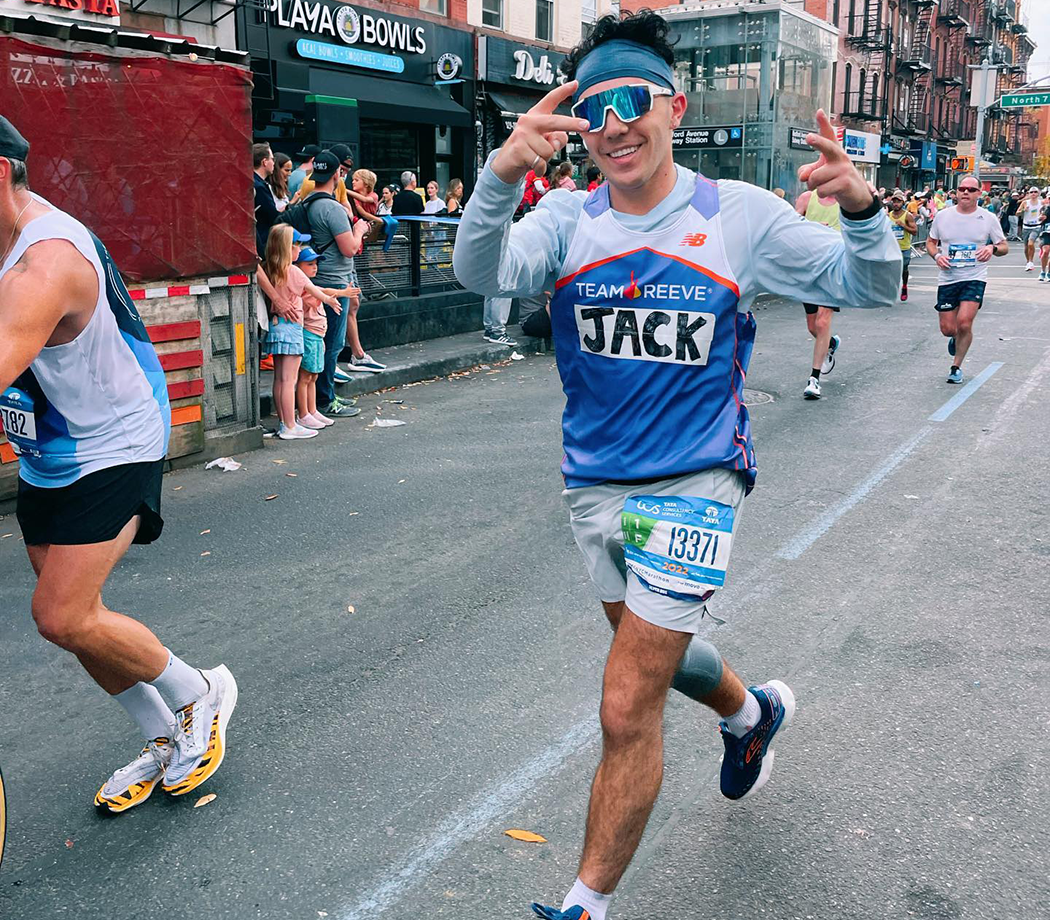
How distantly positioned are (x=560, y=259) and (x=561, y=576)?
9.50 feet

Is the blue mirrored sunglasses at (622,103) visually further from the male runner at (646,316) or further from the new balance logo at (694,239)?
the new balance logo at (694,239)

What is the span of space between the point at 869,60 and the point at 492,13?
3263 centimetres

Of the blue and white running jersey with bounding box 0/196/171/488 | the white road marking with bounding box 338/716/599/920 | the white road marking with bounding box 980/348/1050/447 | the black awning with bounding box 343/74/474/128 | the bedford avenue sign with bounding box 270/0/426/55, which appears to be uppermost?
the bedford avenue sign with bounding box 270/0/426/55

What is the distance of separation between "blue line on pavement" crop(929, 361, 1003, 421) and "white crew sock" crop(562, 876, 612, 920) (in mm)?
7630

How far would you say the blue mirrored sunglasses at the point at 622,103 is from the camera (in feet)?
8.49

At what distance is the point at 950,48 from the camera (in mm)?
65562

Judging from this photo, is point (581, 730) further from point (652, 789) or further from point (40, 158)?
point (40, 158)

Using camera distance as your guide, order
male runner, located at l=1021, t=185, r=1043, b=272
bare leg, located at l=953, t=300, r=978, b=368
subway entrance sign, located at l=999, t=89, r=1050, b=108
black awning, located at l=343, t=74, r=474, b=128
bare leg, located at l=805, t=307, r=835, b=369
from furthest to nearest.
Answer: subway entrance sign, located at l=999, t=89, r=1050, b=108 < male runner, located at l=1021, t=185, r=1043, b=272 < black awning, located at l=343, t=74, r=474, b=128 < bare leg, located at l=953, t=300, r=978, b=368 < bare leg, located at l=805, t=307, r=835, b=369

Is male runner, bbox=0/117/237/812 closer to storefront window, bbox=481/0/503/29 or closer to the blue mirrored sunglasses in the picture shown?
the blue mirrored sunglasses

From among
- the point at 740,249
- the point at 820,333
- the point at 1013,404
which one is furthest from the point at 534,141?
the point at 1013,404

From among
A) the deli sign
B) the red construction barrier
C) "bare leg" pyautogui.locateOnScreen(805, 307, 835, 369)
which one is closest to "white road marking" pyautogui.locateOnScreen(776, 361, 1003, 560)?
"bare leg" pyautogui.locateOnScreen(805, 307, 835, 369)

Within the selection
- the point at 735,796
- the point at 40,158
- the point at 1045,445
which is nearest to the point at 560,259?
the point at 735,796

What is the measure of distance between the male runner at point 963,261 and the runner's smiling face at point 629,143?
30.4 ft

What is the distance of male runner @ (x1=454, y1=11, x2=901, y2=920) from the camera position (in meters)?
2.60
